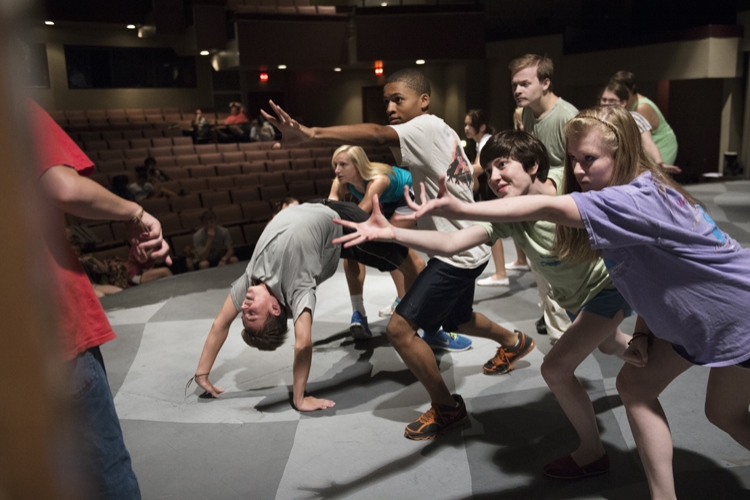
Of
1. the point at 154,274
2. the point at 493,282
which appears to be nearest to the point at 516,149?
the point at 493,282

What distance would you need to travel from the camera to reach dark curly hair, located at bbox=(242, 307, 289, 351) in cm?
276

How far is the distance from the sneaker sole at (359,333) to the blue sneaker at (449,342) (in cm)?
39

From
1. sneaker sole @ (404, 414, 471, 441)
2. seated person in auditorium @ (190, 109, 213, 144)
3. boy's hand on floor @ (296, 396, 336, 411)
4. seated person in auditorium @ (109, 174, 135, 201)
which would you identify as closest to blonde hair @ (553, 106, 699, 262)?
sneaker sole @ (404, 414, 471, 441)

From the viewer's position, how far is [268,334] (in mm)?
2766

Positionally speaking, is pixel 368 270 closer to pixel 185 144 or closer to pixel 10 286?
pixel 10 286

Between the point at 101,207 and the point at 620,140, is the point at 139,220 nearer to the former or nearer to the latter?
the point at 101,207

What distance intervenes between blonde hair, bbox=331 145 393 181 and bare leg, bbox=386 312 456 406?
53.6 inches

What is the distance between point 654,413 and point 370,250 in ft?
5.34

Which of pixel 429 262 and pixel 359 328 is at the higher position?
pixel 429 262

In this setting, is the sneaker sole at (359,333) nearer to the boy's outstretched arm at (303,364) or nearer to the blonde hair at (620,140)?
the boy's outstretched arm at (303,364)

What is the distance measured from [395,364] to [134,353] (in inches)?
60.4

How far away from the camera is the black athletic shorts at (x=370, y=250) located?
320cm

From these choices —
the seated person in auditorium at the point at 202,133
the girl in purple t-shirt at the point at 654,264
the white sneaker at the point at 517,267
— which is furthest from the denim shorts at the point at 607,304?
the seated person in auditorium at the point at 202,133

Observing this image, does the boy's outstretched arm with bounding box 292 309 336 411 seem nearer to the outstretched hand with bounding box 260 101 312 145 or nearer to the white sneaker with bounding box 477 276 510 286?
the outstretched hand with bounding box 260 101 312 145
